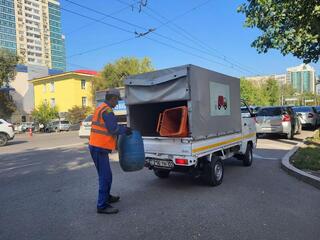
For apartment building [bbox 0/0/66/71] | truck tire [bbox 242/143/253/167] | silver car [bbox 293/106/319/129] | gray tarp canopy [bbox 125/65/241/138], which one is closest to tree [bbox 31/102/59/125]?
silver car [bbox 293/106/319/129]

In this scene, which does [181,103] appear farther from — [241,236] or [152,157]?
Answer: [241,236]

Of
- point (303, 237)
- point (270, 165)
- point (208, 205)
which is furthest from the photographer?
point (270, 165)

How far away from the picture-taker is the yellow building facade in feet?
154

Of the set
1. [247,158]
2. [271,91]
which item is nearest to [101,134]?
[247,158]

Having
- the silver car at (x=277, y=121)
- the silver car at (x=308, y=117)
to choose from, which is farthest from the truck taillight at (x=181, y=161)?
the silver car at (x=308, y=117)

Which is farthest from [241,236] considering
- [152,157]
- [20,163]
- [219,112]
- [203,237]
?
[20,163]

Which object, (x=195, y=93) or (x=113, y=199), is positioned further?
(x=195, y=93)

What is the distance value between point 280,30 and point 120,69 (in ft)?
98.2

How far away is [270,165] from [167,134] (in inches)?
160

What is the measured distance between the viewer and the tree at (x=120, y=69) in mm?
40938

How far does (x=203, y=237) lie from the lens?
13.2 feet

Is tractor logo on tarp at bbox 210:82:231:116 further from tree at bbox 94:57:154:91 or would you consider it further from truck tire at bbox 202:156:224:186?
tree at bbox 94:57:154:91

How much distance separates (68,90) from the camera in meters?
47.1

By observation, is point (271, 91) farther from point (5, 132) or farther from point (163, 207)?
point (163, 207)
